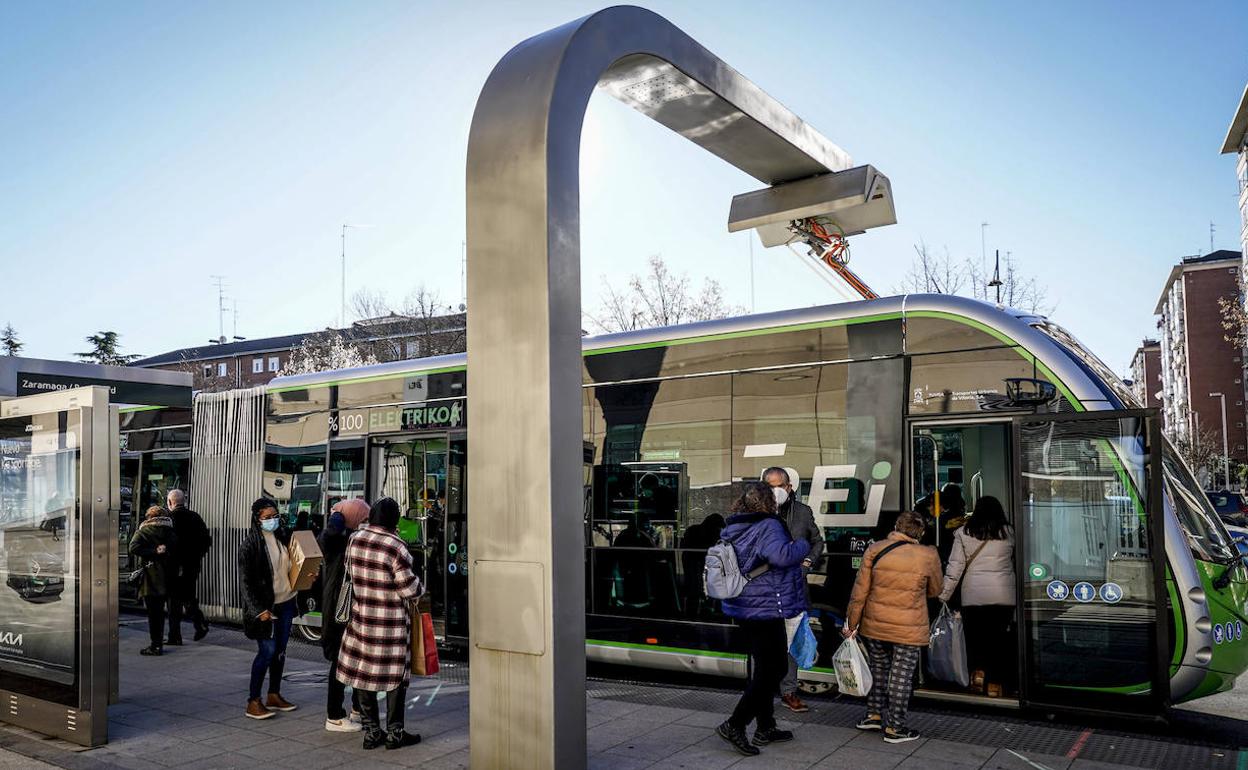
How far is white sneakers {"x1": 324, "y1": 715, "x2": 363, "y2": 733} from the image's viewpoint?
7.18m

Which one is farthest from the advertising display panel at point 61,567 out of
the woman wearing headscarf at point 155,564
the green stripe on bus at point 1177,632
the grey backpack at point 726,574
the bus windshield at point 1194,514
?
the bus windshield at point 1194,514

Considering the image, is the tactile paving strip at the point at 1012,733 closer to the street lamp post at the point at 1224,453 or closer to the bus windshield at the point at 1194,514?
the bus windshield at the point at 1194,514

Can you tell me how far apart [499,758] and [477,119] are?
325 cm

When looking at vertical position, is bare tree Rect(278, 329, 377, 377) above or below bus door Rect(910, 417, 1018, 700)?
above

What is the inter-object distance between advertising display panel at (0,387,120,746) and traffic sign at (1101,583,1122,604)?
710cm

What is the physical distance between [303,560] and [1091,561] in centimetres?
600

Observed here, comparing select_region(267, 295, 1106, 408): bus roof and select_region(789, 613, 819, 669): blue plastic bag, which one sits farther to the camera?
select_region(267, 295, 1106, 408): bus roof

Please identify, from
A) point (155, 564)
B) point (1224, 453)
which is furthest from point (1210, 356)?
point (155, 564)

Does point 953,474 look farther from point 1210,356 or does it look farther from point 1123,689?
point 1210,356

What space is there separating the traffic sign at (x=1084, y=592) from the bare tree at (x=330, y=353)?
129 feet

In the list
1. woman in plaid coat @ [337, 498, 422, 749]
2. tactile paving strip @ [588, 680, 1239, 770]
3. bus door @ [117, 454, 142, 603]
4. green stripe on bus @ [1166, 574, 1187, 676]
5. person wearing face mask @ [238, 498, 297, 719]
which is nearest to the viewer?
tactile paving strip @ [588, 680, 1239, 770]

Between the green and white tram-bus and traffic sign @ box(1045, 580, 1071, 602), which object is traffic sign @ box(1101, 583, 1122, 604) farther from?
traffic sign @ box(1045, 580, 1071, 602)

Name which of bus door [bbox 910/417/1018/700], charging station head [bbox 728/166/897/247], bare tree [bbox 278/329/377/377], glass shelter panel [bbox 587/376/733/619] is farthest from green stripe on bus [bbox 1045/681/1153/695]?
bare tree [bbox 278/329/377/377]

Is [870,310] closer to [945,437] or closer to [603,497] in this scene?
[945,437]
